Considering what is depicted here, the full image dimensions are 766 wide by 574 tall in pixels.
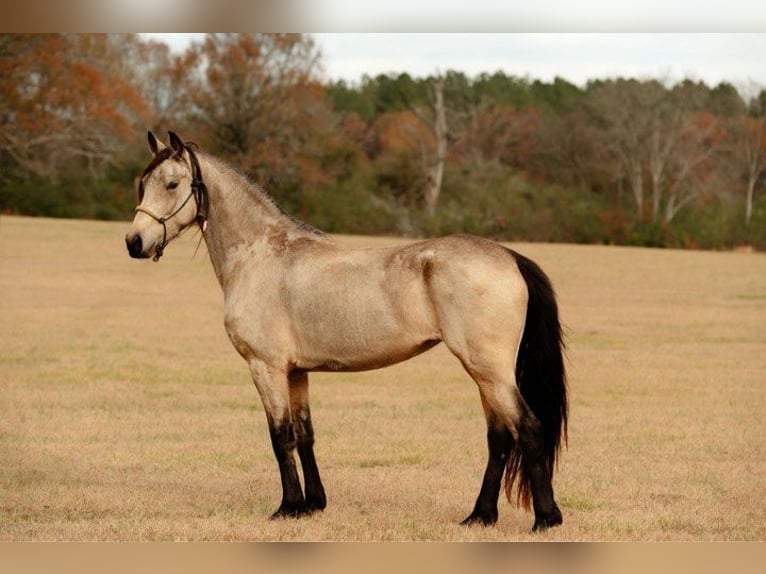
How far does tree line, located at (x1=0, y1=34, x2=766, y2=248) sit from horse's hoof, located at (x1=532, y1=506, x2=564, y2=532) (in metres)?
29.6

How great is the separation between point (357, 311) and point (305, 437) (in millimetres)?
994

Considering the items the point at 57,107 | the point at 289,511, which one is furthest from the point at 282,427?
the point at 57,107

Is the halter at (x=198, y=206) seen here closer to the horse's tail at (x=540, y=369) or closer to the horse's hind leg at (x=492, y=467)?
the horse's tail at (x=540, y=369)

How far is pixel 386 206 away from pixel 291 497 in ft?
104

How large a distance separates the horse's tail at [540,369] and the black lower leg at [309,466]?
129 cm

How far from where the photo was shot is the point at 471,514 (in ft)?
24.9

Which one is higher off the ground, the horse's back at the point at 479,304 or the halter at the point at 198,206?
the halter at the point at 198,206

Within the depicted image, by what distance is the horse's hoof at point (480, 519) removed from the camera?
751 centimetres

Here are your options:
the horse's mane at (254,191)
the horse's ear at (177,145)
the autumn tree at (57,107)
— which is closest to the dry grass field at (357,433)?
the horse's mane at (254,191)

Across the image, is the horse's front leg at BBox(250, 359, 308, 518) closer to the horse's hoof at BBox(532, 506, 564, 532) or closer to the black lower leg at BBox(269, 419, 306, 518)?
the black lower leg at BBox(269, 419, 306, 518)

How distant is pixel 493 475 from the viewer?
7.47 meters

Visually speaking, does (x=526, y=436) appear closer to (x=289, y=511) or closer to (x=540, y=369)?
(x=540, y=369)

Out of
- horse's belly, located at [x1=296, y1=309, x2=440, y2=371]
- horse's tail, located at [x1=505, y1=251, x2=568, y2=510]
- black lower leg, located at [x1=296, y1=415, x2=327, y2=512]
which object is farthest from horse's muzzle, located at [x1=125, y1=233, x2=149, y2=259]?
horse's tail, located at [x1=505, y1=251, x2=568, y2=510]

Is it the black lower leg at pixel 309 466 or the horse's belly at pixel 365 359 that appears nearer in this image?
the horse's belly at pixel 365 359
